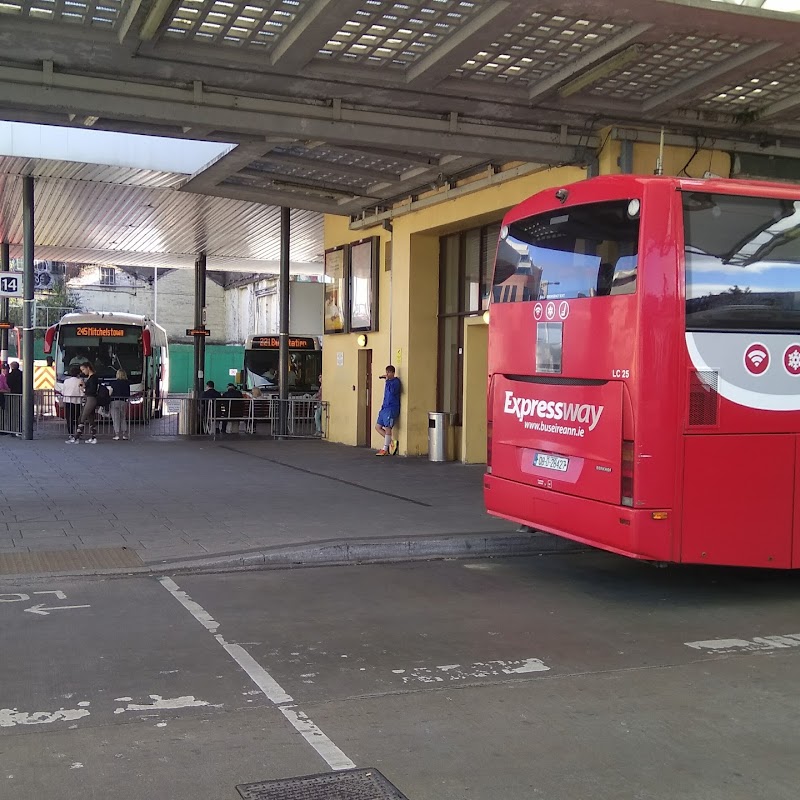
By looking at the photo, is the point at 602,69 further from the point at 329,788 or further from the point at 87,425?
the point at 87,425

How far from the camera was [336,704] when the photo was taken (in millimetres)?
5570

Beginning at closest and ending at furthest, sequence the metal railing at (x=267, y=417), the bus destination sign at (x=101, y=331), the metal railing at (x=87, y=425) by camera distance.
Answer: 1. the metal railing at (x=87, y=425)
2. the metal railing at (x=267, y=417)
3. the bus destination sign at (x=101, y=331)

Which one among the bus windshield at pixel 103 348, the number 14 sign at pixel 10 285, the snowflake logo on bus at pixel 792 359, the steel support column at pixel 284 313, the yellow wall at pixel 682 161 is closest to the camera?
the snowflake logo on bus at pixel 792 359

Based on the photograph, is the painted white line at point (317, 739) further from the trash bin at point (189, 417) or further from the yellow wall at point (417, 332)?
the trash bin at point (189, 417)

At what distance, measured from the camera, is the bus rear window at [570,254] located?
787 cm

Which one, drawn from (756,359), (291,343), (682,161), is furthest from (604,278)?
(291,343)

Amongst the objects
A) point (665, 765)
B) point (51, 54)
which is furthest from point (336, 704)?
point (51, 54)

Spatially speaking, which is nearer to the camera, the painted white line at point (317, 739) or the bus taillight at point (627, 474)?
the painted white line at point (317, 739)

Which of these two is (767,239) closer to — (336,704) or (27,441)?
(336,704)

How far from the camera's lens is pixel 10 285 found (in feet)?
73.3

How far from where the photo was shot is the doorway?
22.2m

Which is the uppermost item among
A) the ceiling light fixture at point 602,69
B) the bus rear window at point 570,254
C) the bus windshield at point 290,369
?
the ceiling light fixture at point 602,69

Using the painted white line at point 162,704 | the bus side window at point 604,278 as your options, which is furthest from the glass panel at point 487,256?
the painted white line at point 162,704

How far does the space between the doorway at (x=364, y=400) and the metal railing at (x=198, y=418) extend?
6.16ft
